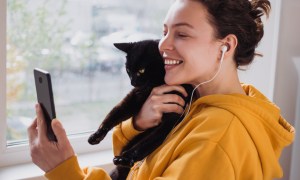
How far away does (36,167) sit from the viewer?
1.54 metres

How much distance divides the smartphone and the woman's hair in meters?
0.46

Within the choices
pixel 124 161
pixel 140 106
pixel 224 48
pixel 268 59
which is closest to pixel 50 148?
pixel 124 161

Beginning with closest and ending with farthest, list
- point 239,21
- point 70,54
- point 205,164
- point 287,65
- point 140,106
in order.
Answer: point 205,164, point 239,21, point 140,106, point 70,54, point 287,65

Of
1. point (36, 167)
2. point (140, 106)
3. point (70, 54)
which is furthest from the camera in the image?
point (70, 54)

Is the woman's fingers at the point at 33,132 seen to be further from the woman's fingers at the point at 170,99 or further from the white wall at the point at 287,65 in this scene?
the white wall at the point at 287,65

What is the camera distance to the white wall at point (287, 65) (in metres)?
1.82

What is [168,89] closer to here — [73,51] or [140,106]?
[140,106]

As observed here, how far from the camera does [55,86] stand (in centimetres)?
168

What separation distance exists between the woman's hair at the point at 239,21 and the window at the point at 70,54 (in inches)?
31.6

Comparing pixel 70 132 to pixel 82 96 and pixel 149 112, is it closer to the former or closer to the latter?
pixel 82 96

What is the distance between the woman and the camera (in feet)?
3.04

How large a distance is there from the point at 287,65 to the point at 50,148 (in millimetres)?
1245

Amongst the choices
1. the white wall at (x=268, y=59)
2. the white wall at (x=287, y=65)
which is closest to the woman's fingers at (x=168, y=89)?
the white wall at (x=268, y=59)

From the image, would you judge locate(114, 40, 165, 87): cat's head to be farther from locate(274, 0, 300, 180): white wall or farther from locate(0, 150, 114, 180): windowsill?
locate(274, 0, 300, 180): white wall
